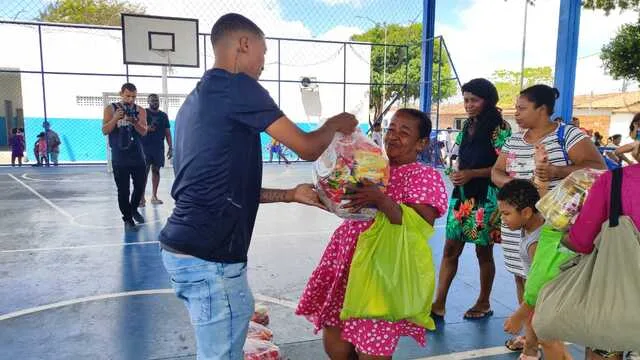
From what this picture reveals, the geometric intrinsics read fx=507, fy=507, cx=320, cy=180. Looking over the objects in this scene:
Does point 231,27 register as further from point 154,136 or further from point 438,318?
point 154,136

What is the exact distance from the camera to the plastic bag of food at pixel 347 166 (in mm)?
1928

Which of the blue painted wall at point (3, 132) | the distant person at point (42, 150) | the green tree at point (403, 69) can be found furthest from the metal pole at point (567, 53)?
the blue painted wall at point (3, 132)

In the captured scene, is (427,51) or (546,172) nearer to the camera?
(546,172)

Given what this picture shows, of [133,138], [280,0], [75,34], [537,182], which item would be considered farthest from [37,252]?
[75,34]

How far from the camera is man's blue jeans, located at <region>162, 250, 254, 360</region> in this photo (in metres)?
1.83

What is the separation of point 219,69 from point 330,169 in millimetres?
549

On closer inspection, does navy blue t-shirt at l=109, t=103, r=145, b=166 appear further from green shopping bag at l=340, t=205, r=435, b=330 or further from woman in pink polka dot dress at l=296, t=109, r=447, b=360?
green shopping bag at l=340, t=205, r=435, b=330

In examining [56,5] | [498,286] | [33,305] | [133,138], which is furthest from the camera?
[56,5]

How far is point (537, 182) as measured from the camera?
3.00 meters

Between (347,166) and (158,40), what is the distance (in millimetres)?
13427

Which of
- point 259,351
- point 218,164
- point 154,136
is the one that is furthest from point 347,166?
point 154,136

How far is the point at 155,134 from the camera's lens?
7922mm

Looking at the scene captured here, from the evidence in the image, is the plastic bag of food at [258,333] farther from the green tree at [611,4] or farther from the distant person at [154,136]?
the green tree at [611,4]

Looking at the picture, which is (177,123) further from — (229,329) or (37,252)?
(37,252)
